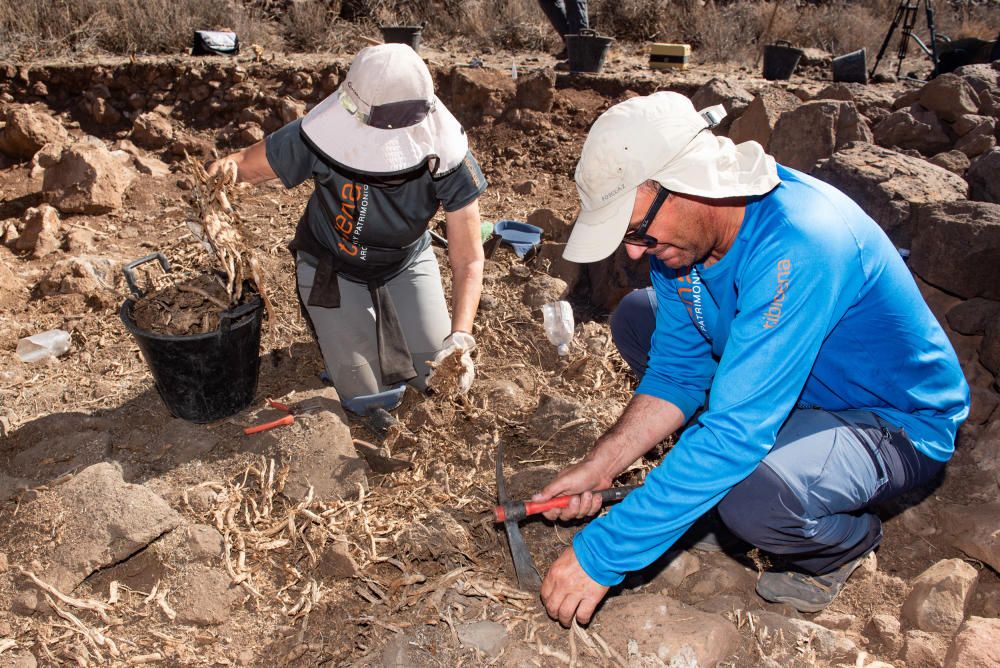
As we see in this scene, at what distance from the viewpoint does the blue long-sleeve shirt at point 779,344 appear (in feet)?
5.76

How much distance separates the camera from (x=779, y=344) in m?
1.74

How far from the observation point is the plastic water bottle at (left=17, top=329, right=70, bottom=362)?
3612mm

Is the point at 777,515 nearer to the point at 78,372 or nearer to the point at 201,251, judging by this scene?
the point at 78,372

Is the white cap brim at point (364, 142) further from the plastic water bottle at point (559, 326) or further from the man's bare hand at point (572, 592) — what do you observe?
the man's bare hand at point (572, 592)

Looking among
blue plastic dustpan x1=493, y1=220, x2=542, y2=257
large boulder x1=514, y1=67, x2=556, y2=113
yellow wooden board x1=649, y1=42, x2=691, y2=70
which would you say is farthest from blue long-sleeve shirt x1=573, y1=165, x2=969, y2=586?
yellow wooden board x1=649, y1=42, x2=691, y2=70

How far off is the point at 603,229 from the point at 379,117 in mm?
1194

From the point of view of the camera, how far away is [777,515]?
A: 6.83 ft

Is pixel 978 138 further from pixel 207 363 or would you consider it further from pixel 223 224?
pixel 207 363

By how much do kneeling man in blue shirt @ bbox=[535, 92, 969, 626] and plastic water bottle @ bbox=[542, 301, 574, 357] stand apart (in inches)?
53.2

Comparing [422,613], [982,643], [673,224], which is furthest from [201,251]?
[982,643]

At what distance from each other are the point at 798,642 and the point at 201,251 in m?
3.79

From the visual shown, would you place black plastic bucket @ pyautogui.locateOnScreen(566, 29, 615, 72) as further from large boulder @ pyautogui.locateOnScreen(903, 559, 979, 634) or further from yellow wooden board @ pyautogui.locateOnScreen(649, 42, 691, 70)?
large boulder @ pyautogui.locateOnScreen(903, 559, 979, 634)

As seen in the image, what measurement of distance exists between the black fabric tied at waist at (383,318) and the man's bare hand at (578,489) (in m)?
1.30

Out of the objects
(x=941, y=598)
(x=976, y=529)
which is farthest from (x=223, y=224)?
(x=976, y=529)
